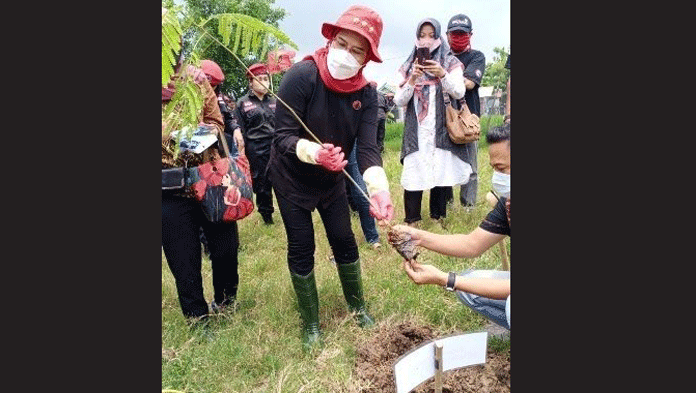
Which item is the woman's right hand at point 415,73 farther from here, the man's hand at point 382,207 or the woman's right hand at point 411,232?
the woman's right hand at point 411,232

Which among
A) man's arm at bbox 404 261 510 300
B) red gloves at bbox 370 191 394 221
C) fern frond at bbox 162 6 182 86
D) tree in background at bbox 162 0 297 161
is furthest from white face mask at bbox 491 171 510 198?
fern frond at bbox 162 6 182 86

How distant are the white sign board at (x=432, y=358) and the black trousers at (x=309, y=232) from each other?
3.09ft

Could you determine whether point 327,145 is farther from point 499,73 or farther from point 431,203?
point 431,203

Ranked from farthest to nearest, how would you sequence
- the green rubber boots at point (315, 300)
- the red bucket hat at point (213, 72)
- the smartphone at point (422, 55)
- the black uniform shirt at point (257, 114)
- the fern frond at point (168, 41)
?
the black uniform shirt at point (257, 114) → the smartphone at point (422, 55) → the red bucket hat at point (213, 72) → the green rubber boots at point (315, 300) → the fern frond at point (168, 41)

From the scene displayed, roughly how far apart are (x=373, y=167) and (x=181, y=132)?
0.87 meters

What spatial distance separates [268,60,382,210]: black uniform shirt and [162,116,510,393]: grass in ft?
1.96

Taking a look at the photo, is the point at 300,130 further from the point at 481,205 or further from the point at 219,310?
the point at 481,205

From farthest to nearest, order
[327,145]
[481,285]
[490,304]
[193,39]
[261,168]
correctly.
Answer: [261,168]
[490,304]
[327,145]
[481,285]
[193,39]

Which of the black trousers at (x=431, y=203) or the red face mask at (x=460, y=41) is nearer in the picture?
the red face mask at (x=460, y=41)

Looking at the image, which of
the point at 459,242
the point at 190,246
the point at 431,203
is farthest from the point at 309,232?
the point at 431,203

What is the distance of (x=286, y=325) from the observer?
300 centimetres

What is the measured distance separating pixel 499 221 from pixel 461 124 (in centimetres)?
196

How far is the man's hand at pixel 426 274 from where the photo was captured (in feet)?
7.26

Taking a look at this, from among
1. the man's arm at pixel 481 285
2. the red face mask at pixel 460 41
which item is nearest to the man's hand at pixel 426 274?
the man's arm at pixel 481 285
